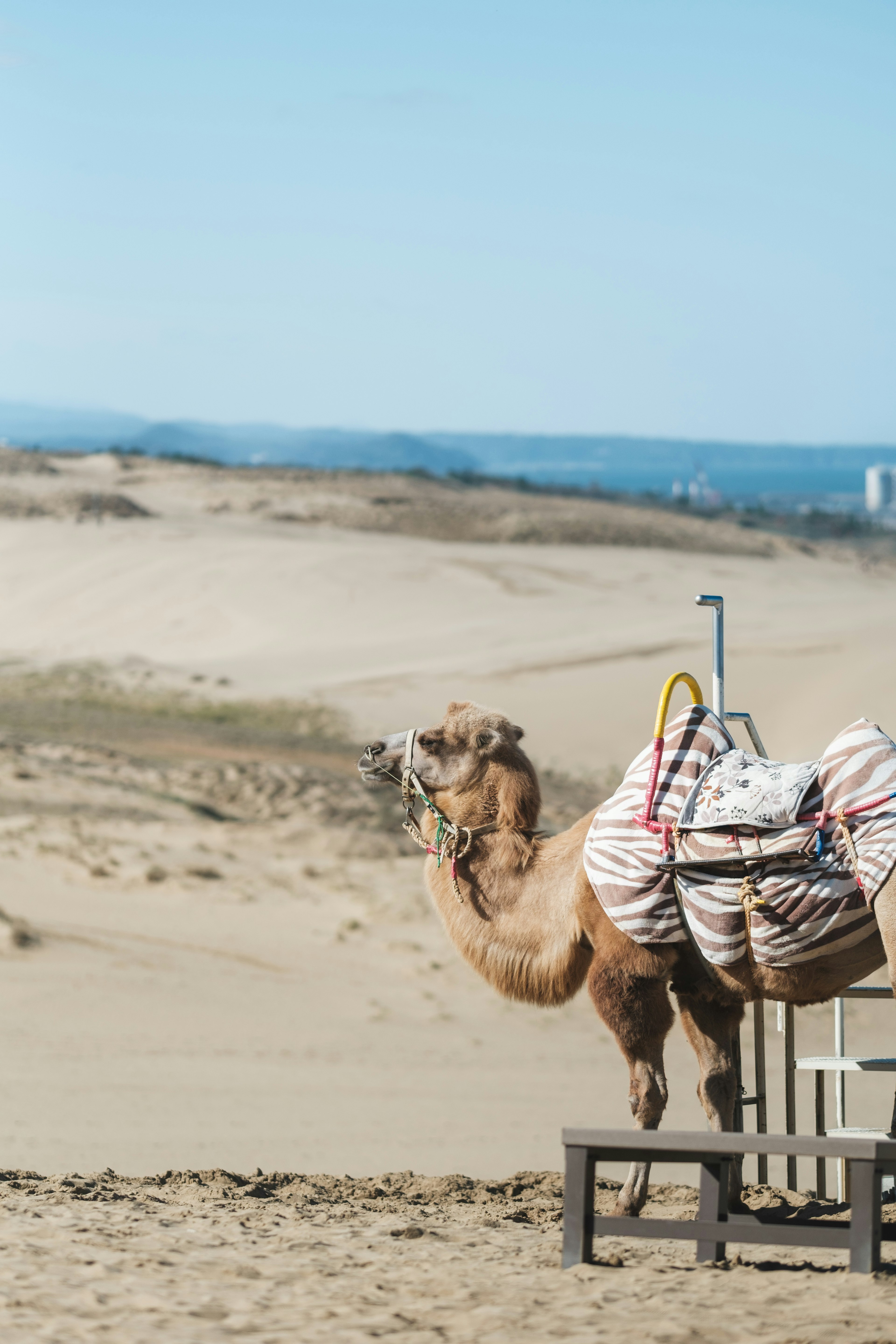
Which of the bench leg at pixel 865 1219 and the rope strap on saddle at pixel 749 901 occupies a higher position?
the rope strap on saddle at pixel 749 901

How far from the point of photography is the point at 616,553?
5281 cm

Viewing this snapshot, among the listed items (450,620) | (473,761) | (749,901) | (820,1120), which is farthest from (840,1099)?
(450,620)

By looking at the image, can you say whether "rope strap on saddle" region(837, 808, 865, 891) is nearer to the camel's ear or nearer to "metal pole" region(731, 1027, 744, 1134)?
"metal pole" region(731, 1027, 744, 1134)

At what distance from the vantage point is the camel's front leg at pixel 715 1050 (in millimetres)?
5465

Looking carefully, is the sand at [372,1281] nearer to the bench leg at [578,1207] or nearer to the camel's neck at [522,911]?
the bench leg at [578,1207]

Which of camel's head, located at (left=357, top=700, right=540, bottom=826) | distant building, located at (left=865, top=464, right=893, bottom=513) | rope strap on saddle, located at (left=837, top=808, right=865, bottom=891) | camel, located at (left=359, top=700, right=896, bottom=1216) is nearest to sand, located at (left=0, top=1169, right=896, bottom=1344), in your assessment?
camel, located at (left=359, top=700, right=896, bottom=1216)

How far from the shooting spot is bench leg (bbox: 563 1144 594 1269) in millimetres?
4773

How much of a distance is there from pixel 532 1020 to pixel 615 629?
77.0ft

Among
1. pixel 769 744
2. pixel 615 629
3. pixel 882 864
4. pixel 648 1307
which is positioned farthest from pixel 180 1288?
pixel 615 629

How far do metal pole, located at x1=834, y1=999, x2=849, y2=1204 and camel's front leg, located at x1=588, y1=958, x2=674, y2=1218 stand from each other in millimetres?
1183

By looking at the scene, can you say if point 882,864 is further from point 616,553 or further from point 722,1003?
point 616,553

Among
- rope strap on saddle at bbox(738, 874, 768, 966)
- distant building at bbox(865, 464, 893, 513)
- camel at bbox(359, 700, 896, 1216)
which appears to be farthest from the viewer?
distant building at bbox(865, 464, 893, 513)

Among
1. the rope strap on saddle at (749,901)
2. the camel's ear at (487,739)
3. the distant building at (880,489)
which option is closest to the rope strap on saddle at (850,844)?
the rope strap on saddle at (749,901)

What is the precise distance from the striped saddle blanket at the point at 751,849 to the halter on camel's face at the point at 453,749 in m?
0.66
